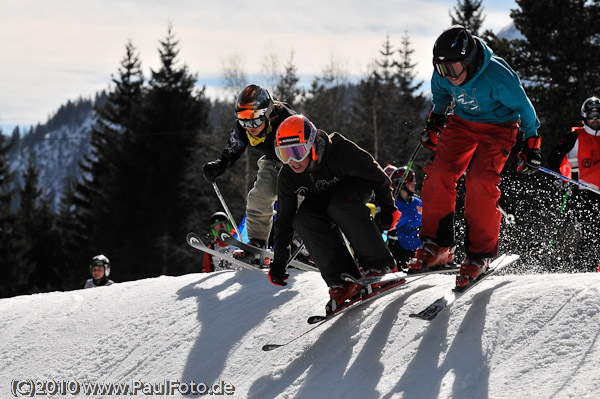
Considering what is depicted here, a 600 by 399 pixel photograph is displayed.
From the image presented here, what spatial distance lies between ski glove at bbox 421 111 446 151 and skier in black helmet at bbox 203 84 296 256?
1.64 meters

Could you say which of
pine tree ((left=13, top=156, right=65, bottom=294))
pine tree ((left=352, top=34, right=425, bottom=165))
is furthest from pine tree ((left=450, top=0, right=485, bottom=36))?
pine tree ((left=13, top=156, right=65, bottom=294))

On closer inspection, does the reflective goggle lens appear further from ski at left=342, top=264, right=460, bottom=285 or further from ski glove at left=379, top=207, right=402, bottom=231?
ski at left=342, top=264, right=460, bottom=285

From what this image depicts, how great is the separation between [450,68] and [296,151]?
4.14ft

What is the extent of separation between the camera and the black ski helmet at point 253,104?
19.2ft

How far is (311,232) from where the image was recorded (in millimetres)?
4465

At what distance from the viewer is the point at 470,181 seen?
4410 millimetres

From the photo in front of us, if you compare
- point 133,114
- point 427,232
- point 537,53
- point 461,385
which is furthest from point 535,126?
point 133,114

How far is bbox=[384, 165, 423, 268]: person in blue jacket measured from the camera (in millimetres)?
7316

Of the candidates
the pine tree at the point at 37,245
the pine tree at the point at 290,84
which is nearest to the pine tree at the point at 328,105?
the pine tree at the point at 290,84

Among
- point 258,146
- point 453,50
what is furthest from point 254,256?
point 453,50

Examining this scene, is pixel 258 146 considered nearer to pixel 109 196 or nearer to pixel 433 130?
pixel 433 130

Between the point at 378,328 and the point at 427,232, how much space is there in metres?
0.96

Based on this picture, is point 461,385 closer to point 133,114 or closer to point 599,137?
point 599,137

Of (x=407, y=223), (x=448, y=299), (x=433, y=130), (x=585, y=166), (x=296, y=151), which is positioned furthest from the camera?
(x=407, y=223)
